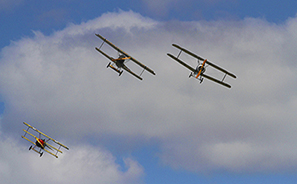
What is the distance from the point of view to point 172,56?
94.6 m

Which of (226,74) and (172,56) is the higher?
(226,74)

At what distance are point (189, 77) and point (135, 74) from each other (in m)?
18.7

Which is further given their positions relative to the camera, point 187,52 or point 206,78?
point 206,78

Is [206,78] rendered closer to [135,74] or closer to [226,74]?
[226,74]

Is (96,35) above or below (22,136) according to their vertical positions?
above

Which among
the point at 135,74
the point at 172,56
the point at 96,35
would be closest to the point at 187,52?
the point at 172,56

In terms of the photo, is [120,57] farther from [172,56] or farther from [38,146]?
[38,146]

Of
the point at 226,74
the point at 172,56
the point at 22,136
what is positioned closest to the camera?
the point at 172,56

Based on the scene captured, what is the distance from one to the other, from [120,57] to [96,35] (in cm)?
922

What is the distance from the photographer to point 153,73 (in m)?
104

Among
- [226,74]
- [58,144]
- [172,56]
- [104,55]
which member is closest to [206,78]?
[226,74]

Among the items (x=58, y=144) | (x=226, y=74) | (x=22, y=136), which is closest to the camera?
(x=226, y=74)

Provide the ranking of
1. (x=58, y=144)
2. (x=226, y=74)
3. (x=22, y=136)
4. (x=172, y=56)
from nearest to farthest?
(x=172, y=56)
(x=226, y=74)
(x=22, y=136)
(x=58, y=144)

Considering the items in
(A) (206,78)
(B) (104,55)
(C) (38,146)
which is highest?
(A) (206,78)
